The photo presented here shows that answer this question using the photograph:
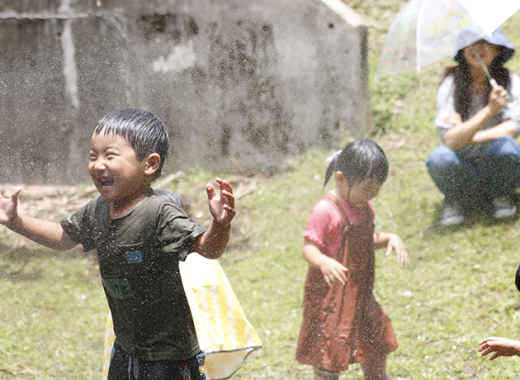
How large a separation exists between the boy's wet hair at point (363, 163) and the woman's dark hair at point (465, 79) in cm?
222

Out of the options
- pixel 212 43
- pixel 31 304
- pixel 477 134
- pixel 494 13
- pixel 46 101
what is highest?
pixel 212 43

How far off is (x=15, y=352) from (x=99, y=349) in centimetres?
54

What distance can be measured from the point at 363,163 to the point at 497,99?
1956 mm

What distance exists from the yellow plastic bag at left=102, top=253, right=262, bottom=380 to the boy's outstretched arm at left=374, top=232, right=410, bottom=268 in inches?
32.1

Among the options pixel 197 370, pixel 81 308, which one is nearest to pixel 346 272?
pixel 197 370

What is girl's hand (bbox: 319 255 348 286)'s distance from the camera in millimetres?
3229

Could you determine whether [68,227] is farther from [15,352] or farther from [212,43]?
[212,43]

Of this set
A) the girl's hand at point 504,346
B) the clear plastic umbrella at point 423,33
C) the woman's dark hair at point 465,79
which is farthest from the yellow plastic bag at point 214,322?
the woman's dark hair at point 465,79

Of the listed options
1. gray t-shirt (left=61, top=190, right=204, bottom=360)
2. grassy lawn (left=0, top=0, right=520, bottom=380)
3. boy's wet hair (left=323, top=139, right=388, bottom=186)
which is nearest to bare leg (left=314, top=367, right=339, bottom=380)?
grassy lawn (left=0, top=0, right=520, bottom=380)

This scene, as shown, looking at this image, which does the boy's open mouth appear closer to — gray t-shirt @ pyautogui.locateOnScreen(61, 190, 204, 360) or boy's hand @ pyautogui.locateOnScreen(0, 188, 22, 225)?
gray t-shirt @ pyautogui.locateOnScreen(61, 190, 204, 360)

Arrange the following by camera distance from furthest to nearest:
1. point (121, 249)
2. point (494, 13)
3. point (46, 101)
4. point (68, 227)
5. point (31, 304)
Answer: point (46, 101)
point (31, 304)
point (494, 13)
point (68, 227)
point (121, 249)

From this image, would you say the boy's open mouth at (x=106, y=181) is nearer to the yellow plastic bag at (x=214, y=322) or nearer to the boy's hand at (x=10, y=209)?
the boy's hand at (x=10, y=209)

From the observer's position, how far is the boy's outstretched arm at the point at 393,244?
3395mm

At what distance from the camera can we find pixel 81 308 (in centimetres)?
508
